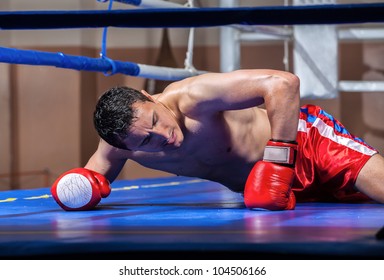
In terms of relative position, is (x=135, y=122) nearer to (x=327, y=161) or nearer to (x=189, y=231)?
(x=189, y=231)

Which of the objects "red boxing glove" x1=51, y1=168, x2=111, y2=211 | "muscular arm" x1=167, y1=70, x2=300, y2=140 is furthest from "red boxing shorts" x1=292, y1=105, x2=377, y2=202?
"red boxing glove" x1=51, y1=168, x2=111, y2=211

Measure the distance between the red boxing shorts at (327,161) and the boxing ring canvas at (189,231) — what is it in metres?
0.11

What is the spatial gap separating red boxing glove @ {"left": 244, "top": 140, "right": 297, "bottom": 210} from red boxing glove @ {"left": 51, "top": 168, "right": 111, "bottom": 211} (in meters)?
0.44

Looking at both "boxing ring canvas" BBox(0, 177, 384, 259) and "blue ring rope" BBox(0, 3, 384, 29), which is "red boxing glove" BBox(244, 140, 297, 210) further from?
"blue ring rope" BBox(0, 3, 384, 29)

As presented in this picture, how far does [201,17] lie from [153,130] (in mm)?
357

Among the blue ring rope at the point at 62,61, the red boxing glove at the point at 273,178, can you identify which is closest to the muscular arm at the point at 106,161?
the blue ring rope at the point at 62,61

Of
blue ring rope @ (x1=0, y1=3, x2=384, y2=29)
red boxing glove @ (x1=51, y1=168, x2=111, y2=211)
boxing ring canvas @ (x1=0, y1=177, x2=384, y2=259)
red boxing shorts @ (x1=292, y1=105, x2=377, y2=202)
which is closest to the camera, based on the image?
boxing ring canvas @ (x1=0, y1=177, x2=384, y2=259)

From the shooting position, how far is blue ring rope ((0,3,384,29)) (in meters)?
1.64

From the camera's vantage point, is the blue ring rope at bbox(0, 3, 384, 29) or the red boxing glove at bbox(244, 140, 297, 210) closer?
the blue ring rope at bbox(0, 3, 384, 29)

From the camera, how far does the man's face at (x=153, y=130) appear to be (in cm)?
190

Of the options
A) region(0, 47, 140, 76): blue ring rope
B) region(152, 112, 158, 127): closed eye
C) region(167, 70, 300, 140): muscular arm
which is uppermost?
region(0, 47, 140, 76): blue ring rope
